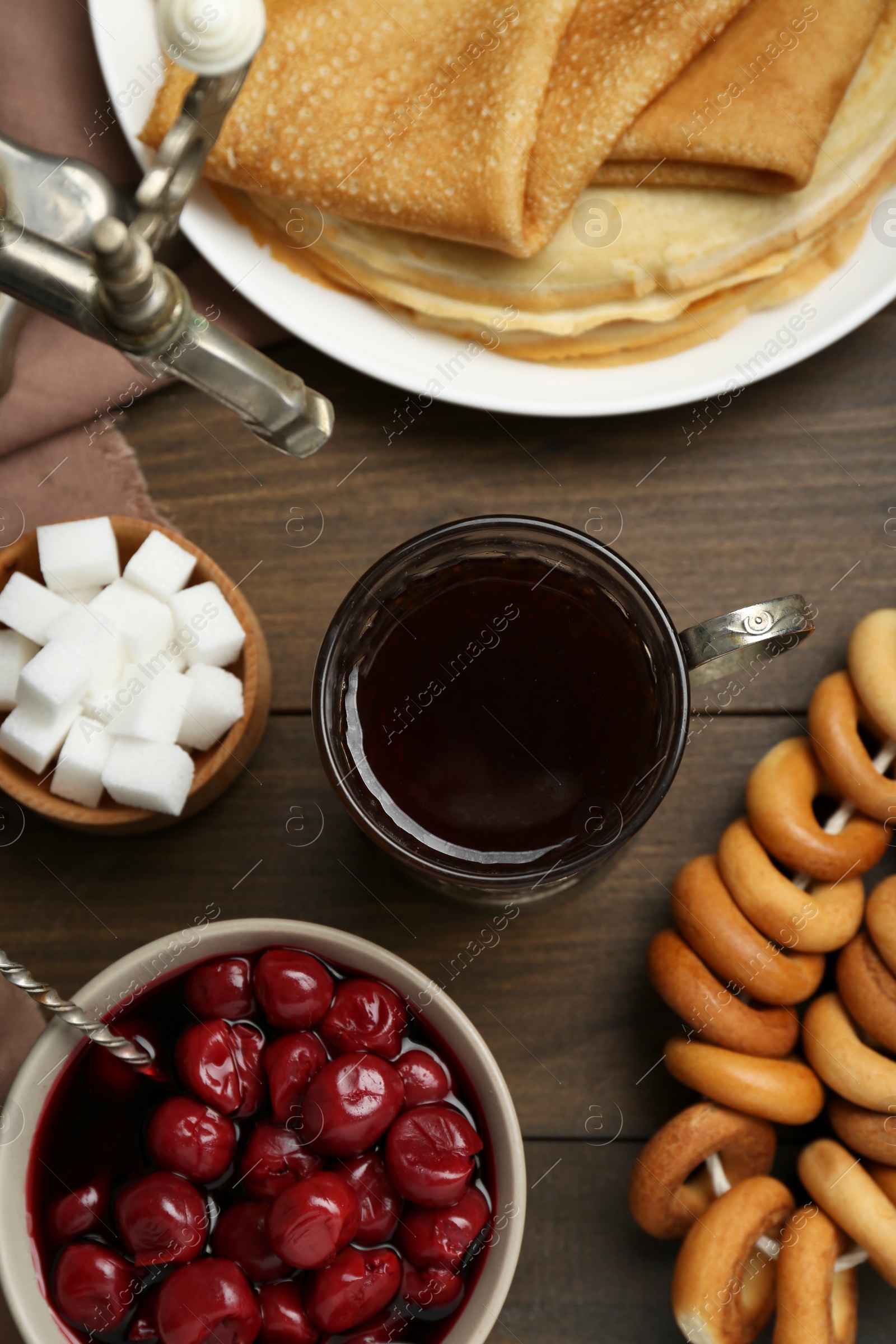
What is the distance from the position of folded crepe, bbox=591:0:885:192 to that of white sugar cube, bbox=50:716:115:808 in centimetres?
59

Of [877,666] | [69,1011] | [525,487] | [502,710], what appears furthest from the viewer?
[525,487]

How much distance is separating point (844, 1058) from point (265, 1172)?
0.43 m

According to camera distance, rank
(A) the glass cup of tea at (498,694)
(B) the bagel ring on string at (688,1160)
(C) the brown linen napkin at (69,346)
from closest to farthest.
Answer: (A) the glass cup of tea at (498,694) < (B) the bagel ring on string at (688,1160) < (C) the brown linen napkin at (69,346)

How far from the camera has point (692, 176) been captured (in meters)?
0.90

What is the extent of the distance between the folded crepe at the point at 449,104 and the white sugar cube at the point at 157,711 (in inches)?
15.7

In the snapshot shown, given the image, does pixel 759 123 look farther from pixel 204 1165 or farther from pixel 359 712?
pixel 204 1165

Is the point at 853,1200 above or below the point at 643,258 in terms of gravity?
below

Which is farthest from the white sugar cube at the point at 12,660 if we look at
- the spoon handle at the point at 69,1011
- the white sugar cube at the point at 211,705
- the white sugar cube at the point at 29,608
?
the spoon handle at the point at 69,1011

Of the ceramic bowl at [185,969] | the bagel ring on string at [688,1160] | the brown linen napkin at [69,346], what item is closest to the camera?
the ceramic bowl at [185,969]

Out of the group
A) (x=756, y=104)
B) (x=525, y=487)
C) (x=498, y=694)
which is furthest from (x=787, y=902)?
(x=756, y=104)

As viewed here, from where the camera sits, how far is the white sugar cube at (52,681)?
2.61 feet

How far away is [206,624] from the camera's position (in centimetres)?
84

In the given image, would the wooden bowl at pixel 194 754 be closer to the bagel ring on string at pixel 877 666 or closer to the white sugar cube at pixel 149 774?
the white sugar cube at pixel 149 774

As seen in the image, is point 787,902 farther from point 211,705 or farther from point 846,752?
point 211,705
